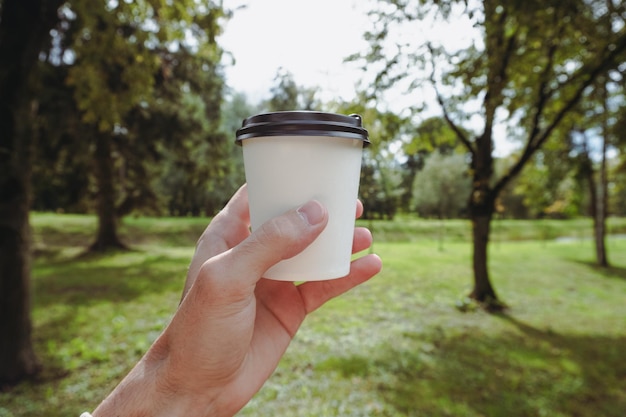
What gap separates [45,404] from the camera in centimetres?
358

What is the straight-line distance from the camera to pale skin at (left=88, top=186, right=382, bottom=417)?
3.48 feet

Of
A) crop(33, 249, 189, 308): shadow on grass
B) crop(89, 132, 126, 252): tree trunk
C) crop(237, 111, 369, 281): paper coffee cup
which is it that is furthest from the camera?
crop(89, 132, 126, 252): tree trunk

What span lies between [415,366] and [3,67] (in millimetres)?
4811

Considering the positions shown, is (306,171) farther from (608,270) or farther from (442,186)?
(608,270)

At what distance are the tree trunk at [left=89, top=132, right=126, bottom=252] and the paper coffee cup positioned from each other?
11.2 meters

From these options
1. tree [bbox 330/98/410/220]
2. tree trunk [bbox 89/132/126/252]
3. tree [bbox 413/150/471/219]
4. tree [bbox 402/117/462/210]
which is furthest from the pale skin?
tree trunk [bbox 89/132/126/252]

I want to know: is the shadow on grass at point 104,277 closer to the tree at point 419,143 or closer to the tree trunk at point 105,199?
the tree trunk at point 105,199

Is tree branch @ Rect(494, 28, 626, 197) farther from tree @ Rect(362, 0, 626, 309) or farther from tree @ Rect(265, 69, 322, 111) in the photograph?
tree @ Rect(265, 69, 322, 111)

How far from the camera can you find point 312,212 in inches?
43.5

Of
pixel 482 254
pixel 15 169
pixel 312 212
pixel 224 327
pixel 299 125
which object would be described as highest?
pixel 15 169

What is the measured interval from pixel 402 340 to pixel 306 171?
14.6ft

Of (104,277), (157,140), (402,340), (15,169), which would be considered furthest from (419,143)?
(157,140)

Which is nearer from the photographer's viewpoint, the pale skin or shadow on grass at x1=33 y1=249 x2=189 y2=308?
the pale skin

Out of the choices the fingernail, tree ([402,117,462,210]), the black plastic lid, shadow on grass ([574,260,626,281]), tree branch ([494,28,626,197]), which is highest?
tree branch ([494,28,626,197])
